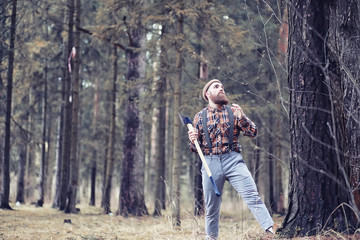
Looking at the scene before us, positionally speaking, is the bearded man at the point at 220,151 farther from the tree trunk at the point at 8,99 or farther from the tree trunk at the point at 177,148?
the tree trunk at the point at 8,99

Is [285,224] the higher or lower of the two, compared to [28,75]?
lower

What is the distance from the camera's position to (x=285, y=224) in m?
4.84

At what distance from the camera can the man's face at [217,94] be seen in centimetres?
551

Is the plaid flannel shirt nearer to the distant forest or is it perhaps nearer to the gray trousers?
the gray trousers

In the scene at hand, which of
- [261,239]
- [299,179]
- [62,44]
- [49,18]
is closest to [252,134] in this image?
[299,179]

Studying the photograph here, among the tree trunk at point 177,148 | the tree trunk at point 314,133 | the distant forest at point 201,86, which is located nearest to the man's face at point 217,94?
the distant forest at point 201,86

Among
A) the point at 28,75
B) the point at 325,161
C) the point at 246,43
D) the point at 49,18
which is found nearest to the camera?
the point at 325,161

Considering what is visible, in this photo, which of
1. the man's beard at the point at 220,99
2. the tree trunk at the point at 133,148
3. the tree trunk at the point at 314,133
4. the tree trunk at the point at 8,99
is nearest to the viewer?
the tree trunk at the point at 314,133

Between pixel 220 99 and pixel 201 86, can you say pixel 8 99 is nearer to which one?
pixel 201 86

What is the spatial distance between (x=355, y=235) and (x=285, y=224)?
0.81 meters

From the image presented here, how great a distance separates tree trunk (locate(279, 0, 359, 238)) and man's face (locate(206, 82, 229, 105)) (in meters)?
0.92

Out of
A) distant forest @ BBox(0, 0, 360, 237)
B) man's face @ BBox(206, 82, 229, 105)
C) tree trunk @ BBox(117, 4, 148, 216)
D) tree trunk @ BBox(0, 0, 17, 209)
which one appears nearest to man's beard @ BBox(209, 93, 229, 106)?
man's face @ BBox(206, 82, 229, 105)

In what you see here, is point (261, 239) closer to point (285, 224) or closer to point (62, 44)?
point (285, 224)

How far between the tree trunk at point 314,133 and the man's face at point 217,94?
36.2 inches
